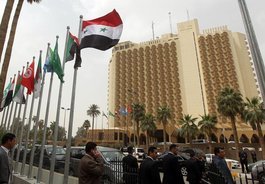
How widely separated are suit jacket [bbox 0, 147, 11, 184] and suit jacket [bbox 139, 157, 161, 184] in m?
2.82

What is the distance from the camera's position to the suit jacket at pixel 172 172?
5.99 meters

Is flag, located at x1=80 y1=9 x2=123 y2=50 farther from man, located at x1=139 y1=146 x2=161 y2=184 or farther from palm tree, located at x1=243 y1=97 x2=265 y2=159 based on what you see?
palm tree, located at x1=243 y1=97 x2=265 y2=159

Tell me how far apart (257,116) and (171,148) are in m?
38.2

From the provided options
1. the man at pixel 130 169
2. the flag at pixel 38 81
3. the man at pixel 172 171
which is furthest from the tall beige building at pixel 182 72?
the man at pixel 172 171

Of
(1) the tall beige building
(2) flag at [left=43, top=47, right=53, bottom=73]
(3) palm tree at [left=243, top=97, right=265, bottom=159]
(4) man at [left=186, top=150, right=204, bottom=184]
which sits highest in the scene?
(1) the tall beige building

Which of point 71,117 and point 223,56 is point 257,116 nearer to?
point 71,117

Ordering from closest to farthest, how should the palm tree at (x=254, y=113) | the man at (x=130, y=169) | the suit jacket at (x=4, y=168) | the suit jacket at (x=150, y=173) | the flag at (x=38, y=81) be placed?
the suit jacket at (x=4, y=168)
the suit jacket at (x=150, y=173)
the man at (x=130, y=169)
the flag at (x=38, y=81)
the palm tree at (x=254, y=113)

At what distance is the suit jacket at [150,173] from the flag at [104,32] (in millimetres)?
5372

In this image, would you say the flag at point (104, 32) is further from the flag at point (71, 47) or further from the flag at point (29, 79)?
the flag at point (29, 79)

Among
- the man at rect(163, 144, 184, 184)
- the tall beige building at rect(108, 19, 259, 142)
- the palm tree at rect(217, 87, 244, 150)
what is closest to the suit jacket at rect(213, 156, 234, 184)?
the man at rect(163, 144, 184, 184)

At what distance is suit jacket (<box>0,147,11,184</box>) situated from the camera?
15.5 feet

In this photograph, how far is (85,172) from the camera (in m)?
4.84

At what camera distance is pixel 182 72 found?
93.9 m

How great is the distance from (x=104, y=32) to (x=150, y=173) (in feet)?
20.1
